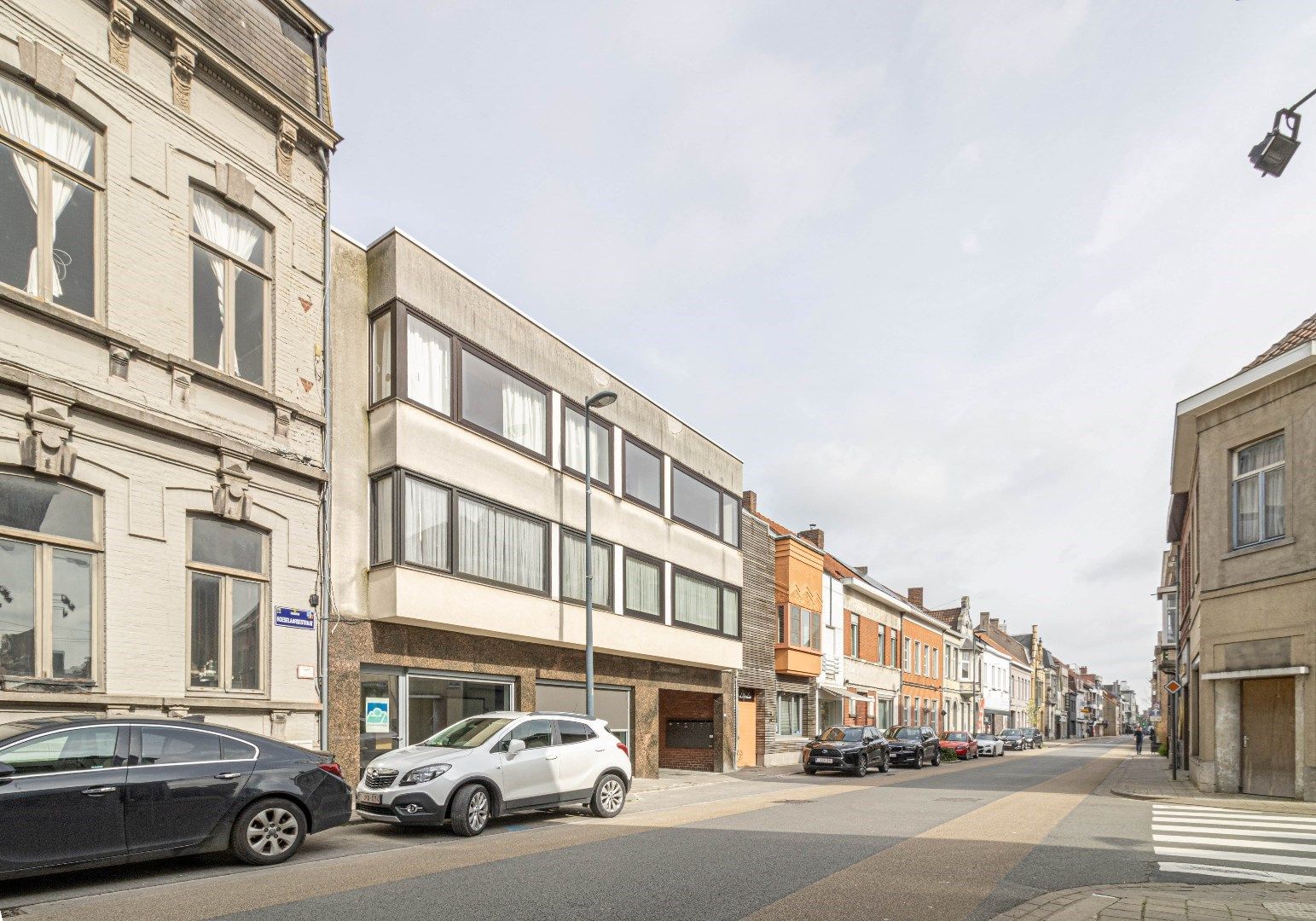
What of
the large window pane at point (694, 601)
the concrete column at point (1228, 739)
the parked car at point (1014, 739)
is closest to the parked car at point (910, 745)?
the large window pane at point (694, 601)

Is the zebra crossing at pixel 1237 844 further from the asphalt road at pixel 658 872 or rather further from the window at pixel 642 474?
the window at pixel 642 474

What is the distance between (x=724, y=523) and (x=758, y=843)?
17.3m

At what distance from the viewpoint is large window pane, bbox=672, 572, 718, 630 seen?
25.5 metres

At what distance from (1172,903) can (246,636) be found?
1131cm

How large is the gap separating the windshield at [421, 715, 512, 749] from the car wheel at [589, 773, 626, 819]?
6.06 ft

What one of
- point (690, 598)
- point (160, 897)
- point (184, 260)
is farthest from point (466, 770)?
point (690, 598)

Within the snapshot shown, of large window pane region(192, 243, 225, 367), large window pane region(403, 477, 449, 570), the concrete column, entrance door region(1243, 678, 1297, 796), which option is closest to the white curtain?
large window pane region(192, 243, 225, 367)

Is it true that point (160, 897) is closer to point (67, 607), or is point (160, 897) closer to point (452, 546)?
point (67, 607)

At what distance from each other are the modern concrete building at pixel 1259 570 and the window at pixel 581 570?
12619 mm

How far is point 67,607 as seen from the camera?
1152 cm

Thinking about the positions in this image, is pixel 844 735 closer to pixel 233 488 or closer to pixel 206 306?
pixel 233 488

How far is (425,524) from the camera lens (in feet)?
54.7

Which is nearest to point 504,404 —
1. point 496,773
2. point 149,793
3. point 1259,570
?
point 496,773

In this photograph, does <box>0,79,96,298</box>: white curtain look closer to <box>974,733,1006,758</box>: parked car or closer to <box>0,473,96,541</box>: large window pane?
<box>0,473,96,541</box>: large window pane
